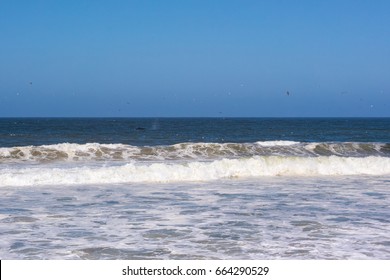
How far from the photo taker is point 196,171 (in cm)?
1809

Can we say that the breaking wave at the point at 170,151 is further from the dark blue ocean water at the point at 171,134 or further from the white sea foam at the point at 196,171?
the dark blue ocean water at the point at 171,134

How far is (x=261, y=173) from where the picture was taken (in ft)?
63.6

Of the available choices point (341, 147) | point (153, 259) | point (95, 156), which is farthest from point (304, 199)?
point (341, 147)

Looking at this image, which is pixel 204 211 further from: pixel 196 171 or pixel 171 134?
pixel 171 134

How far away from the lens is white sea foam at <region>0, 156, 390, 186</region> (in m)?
16.7

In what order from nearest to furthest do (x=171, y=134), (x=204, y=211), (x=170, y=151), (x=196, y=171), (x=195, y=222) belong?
(x=195, y=222)
(x=204, y=211)
(x=196, y=171)
(x=170, y=151)
(x=171, y=134)

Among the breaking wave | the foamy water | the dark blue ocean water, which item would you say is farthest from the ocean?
the dark blue ocean water

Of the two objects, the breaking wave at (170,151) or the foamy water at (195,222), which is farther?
the breaking wave at (170,151)

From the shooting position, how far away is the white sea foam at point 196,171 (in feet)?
54.9

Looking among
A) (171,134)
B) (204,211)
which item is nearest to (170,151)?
(204,211)

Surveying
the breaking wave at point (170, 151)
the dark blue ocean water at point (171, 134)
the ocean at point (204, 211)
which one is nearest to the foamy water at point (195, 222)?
the ocean at point (204, 211)

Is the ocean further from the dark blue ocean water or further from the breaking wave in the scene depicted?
the dark blue ocean water
